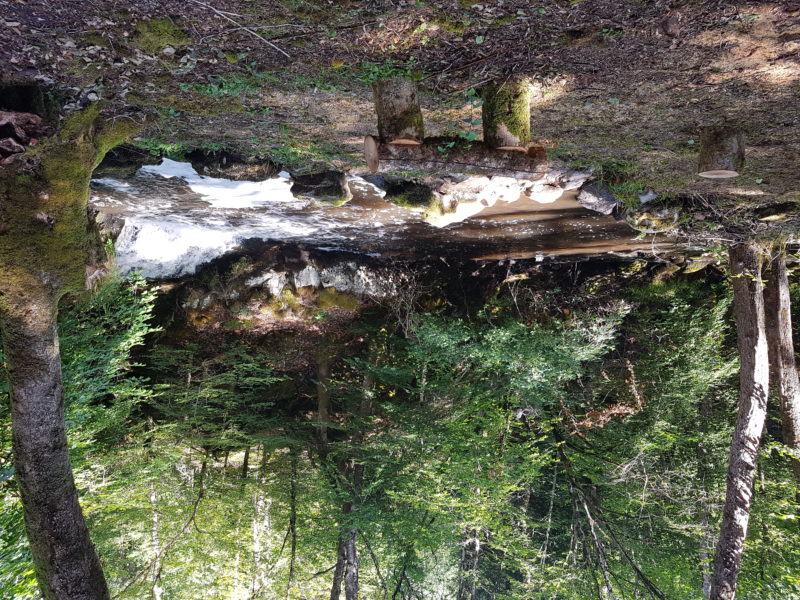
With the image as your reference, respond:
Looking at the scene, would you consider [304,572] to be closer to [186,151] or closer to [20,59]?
[186,151]

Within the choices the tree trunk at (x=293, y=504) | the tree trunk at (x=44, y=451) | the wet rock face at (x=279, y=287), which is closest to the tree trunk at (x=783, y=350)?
the wet rock face at (x=279, y=287)

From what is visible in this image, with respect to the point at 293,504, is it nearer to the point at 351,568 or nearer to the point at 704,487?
the point at 351,568

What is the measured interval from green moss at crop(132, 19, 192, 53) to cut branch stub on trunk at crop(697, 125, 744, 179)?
14.7ft

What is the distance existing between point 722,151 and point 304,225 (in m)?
6.16

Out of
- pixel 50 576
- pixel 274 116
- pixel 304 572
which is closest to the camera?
pixel 50 576

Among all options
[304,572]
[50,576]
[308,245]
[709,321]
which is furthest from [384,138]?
[304,572]

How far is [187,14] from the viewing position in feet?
9.62

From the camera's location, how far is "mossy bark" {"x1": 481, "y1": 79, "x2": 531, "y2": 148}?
3.73 m

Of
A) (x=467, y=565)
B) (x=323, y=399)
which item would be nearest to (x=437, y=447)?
(x=323, y=399)

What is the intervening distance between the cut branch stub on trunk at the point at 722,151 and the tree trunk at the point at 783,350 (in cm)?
417

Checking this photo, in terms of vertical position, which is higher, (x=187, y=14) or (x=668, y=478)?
(x=187, y=14)

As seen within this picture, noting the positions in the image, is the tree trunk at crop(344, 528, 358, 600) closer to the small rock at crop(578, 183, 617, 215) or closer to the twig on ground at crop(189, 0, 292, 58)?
the small rock at crop(578, 183, 617, 215)

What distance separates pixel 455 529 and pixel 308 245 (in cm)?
606

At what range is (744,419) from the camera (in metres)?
7.08
